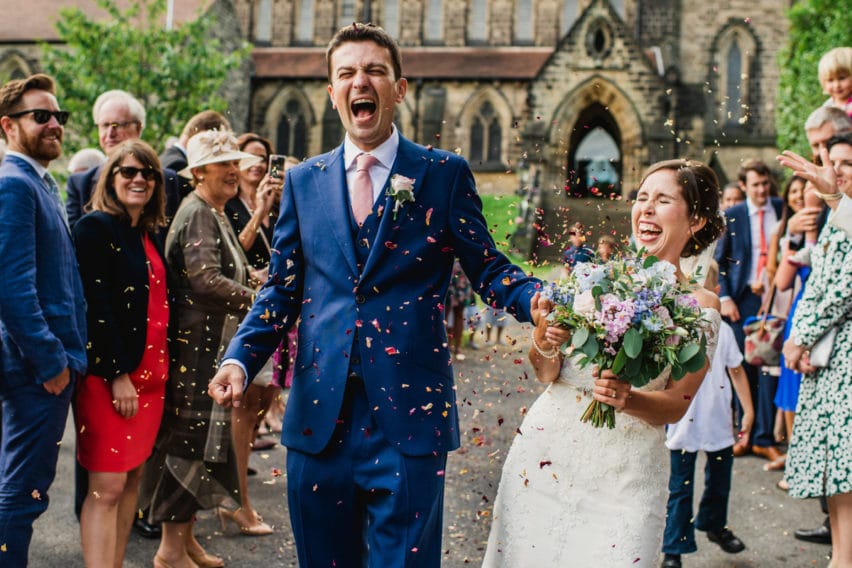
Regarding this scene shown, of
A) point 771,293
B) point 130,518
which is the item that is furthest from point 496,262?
point 771,293

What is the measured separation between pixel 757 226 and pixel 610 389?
21.0 feet

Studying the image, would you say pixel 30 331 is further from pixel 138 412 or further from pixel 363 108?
pixel 363 108

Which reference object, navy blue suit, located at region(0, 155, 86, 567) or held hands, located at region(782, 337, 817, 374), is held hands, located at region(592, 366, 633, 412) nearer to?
navy blue suit, located at region(0, 155, 86, 567)

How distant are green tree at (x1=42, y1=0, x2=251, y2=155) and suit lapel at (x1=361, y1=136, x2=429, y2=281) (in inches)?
1040

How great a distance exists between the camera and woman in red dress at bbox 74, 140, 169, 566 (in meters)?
4.58

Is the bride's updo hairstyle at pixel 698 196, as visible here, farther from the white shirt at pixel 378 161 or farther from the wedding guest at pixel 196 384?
the wedding guest at pixel 196 384

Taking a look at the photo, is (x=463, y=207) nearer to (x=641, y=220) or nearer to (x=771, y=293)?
(x=641, y=220)

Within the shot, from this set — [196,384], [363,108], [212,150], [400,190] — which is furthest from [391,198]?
[212,150]

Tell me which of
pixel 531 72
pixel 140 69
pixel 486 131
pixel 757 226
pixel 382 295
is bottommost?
pixel 382 295

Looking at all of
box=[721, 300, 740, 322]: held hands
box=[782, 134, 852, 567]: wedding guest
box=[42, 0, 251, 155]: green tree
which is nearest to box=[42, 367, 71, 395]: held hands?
box=[782, 134, 852, 567]: wedding guest

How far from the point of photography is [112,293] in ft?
15.7

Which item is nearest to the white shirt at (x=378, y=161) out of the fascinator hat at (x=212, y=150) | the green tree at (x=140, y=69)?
the fascinator hat at (x=212, y=150)

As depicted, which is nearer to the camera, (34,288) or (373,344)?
(373,344)

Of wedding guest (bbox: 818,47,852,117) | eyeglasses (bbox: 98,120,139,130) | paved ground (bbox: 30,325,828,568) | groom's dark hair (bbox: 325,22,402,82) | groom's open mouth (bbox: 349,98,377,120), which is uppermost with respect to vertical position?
wedding guest (bbox: 818,47,852,117)
